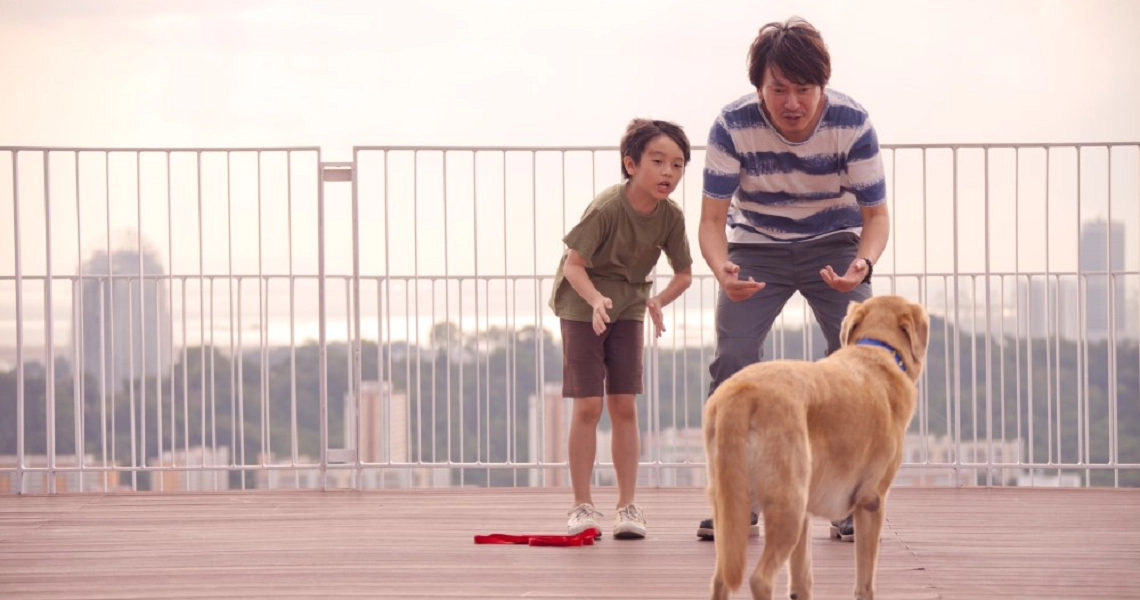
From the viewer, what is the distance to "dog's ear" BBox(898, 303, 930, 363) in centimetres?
328

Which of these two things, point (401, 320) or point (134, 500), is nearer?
point (134, 500)

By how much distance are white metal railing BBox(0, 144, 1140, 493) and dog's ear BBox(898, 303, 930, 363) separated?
9.75 feet

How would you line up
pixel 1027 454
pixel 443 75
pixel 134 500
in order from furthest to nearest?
pixel 443 75 → pixel 1027 454 → pixel 134 500

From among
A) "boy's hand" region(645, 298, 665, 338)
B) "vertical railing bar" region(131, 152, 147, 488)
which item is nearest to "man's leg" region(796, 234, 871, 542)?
"boy's hand" region(645, 298, 665, 338)

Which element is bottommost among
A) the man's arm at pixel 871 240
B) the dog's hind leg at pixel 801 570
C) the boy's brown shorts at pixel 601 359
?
the dog's hind leg at pixel 801 570

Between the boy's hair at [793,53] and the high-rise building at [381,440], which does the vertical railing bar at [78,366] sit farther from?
the boy's hair at [793,53]

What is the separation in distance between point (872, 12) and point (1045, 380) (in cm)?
185

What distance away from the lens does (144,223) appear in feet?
21.5

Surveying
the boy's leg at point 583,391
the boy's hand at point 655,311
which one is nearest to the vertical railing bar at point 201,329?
the boy's leg at point 583,391

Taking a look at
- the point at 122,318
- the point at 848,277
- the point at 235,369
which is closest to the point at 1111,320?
the point at 848,277

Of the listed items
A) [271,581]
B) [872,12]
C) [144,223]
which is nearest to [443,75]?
[144,223]

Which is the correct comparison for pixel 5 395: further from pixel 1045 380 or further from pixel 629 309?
pixel 1045 380

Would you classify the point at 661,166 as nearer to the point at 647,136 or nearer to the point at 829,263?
the point at 647,136

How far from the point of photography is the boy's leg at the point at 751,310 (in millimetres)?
4277
